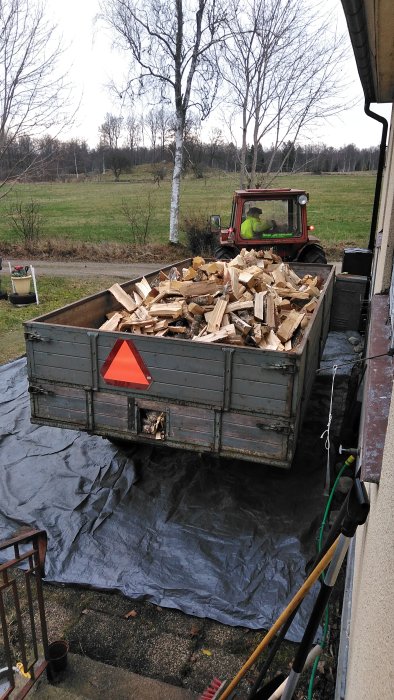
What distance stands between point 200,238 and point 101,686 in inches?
568

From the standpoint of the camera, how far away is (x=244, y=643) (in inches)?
123

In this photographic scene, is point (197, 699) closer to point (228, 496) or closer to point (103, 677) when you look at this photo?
point (103, 677)

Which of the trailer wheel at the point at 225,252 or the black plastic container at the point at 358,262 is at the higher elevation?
the trailer wheel at the point at 225,252

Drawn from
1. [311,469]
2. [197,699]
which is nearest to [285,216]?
[311,469]

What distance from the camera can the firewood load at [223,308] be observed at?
14.1ft

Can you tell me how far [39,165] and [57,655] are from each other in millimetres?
12904

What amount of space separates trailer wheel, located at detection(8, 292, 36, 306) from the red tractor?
4.36 m

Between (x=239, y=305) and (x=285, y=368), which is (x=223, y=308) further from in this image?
(x=285, y=368)

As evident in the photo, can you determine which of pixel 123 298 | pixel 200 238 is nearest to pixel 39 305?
pixel 123 298

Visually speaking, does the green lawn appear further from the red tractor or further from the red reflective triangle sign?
the red reflective triangle sign

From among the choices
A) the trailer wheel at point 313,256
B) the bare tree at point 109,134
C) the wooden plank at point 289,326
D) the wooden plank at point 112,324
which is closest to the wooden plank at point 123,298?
the wooden plank at point 112,324

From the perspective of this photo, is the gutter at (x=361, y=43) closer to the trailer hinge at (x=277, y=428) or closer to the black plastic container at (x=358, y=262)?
the trailer hinge at (x=277, y=428)

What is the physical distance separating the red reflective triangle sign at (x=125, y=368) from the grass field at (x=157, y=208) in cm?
1433

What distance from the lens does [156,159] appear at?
58.9 metres
